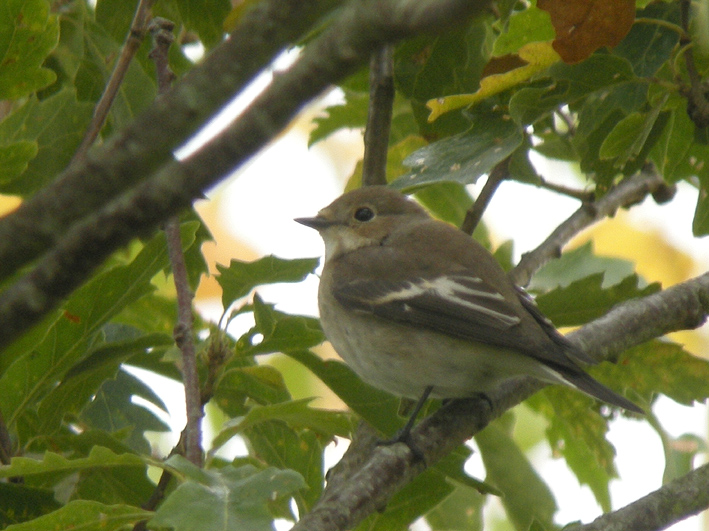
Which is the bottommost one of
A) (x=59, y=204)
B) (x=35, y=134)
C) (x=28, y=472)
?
(x=59, y=204)

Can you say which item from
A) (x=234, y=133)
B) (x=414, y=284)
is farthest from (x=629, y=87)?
(x=234, y=133)

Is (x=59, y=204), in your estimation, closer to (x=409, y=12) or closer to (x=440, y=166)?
(x=409, y=12)

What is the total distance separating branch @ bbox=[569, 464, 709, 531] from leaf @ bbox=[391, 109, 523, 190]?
0.96 meters

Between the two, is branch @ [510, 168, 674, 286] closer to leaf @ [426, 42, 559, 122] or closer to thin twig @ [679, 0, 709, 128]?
thin twig @ [679, 0, 709, 128]

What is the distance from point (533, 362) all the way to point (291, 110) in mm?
2357

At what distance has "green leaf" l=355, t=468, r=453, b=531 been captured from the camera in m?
2.79

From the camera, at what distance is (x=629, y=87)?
2.85 meters

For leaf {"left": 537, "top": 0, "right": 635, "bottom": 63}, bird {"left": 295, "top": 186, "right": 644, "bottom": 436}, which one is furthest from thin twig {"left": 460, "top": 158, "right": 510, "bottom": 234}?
leaf {"left": 537, "top": 0, "right": 635, "bottom": 63}

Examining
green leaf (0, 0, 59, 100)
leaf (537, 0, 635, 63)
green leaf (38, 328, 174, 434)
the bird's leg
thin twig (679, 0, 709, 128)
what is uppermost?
green leaf (0, 0, 59, 100)

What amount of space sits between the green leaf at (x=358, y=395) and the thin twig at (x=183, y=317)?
45 centimetres

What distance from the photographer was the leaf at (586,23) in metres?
2.51

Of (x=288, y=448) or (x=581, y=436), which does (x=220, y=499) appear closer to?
(x=288, y=448)

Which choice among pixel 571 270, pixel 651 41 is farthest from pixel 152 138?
pixel 571 270

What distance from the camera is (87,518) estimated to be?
214 cm
